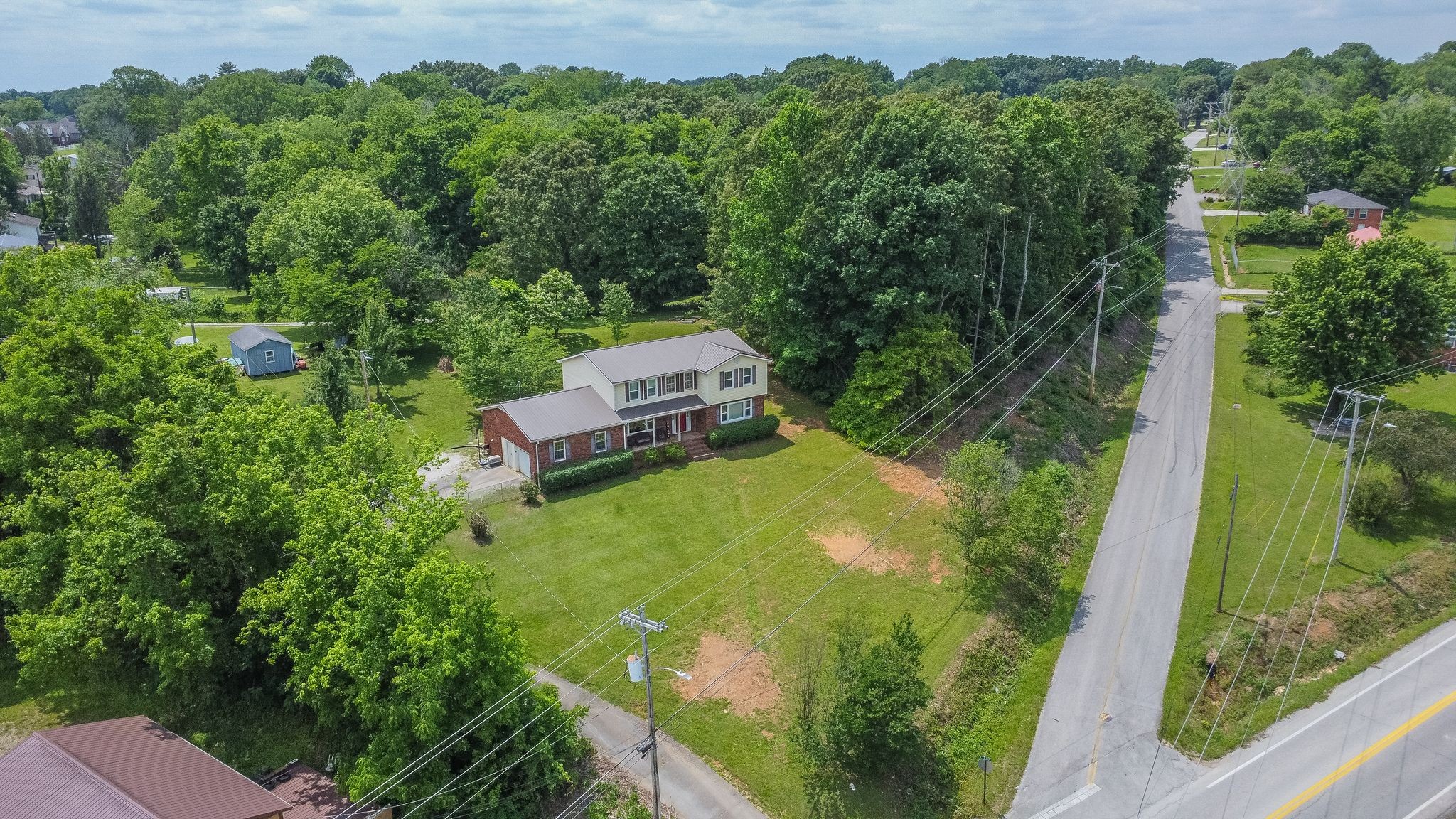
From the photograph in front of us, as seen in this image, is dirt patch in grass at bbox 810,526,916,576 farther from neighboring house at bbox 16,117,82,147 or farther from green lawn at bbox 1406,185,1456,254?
neighboring house at bbox 16,117,82,147

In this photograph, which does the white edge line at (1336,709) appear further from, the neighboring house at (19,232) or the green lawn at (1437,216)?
the neighboring house at (19,232)

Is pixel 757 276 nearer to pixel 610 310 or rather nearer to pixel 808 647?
pixel 610 310

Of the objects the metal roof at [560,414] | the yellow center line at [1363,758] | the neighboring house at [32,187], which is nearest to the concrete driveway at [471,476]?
the metal roof at [560,414]

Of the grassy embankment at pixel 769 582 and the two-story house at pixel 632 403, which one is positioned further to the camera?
the two-story house at pixel 632 403

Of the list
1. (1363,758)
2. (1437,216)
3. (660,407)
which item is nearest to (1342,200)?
(1437,216)

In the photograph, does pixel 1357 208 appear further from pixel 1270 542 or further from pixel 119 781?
pixel 119 781

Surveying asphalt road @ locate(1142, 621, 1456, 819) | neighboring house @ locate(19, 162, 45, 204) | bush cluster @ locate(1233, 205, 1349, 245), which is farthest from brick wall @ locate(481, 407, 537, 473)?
neighboring house @ locate(19, 162, 45, 204)
